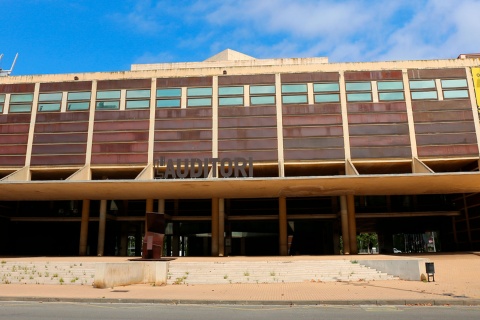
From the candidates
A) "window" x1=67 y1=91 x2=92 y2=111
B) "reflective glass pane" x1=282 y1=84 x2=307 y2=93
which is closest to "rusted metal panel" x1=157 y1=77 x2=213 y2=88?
"window" x1=67 y1=91 x2=92 y2=111

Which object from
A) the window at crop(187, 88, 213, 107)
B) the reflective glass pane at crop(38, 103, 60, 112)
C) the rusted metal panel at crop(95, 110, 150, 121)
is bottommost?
the rusted metal panel at crop(95, 110, 150, 121)

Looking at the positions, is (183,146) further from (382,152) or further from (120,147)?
(382,152)

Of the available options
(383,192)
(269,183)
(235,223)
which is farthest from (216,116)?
(383,192)

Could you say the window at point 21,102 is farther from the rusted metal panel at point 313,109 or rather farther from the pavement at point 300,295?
the pavement at point 300,295

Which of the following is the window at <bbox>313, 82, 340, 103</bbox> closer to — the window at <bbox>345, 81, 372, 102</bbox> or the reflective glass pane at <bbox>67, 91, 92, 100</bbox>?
the window at <bbox>345, 81, 372, 102</bbox>

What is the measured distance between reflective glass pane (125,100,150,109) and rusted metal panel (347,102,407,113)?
19.1m

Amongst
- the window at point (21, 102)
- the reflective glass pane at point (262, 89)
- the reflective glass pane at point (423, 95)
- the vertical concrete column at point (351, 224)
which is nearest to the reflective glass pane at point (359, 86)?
the reflective glass pane at point (423, 95)

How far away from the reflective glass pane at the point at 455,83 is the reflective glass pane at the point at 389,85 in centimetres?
390

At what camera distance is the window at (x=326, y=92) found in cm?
3806

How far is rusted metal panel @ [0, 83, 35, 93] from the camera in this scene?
4044 centimetres

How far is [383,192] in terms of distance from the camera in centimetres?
3666

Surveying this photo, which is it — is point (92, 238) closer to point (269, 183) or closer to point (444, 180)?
point (269, 183)

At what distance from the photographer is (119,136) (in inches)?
1506

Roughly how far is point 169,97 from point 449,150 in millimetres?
26027
